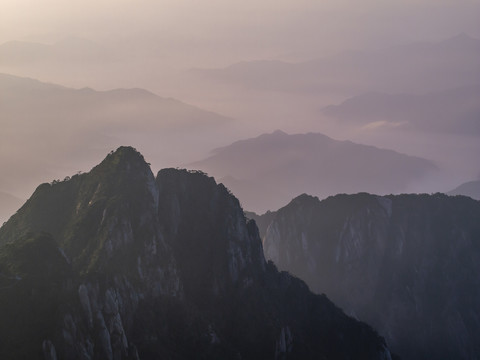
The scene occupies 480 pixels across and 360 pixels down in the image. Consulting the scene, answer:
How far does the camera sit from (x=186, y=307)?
514 feet

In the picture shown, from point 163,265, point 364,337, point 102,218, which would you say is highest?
point 102,218

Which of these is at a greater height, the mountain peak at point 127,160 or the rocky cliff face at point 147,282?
the mountain peak at point 127,160

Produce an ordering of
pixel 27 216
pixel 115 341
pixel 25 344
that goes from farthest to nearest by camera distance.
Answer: pixel 27 216 < pixel 115 341 < pixel 25 344

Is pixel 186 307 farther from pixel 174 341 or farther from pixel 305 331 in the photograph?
pixel 305 331

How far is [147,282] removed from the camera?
151 meters

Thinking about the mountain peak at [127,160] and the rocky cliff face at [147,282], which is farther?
the mountain peak at [127,160]

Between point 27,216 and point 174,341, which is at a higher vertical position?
point 27,216

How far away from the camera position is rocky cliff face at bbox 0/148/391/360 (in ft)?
409

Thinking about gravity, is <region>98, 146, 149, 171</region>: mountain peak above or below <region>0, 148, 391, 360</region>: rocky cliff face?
above

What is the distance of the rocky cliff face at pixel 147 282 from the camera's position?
124750 millimetres

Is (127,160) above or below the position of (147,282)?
above

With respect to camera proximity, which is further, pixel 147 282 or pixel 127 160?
pixel 127 160

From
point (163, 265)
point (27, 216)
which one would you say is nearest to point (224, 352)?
point (163, 265)

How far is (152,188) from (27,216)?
129 feet
